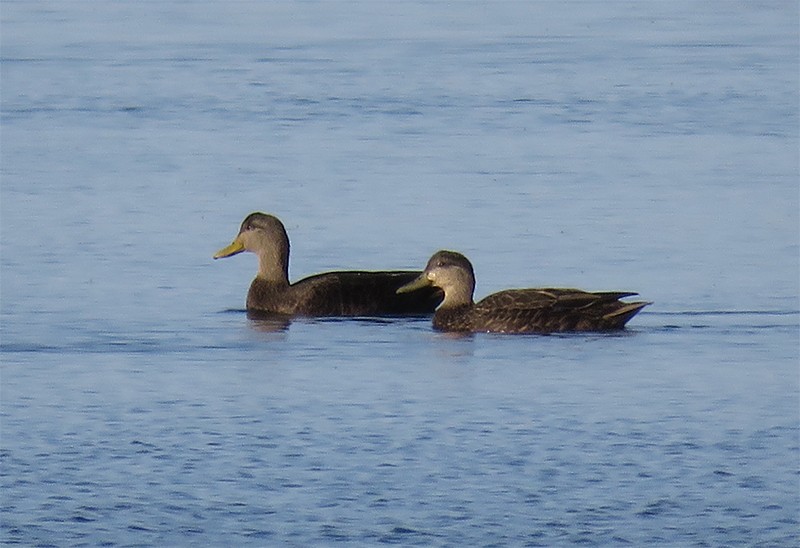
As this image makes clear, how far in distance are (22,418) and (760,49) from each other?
17411 mm

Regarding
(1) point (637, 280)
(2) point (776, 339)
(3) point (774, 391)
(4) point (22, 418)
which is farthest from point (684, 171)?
(4) point (22, 418)

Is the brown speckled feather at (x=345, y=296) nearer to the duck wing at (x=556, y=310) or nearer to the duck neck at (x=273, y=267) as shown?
the duck neck at (x=273, y=267)

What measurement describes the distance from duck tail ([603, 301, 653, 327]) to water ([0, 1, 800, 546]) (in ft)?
0.47

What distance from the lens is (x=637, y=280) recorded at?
43.6ft

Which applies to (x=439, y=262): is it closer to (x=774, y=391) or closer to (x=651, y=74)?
(x=774, y=391)

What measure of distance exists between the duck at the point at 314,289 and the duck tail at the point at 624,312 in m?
1.49

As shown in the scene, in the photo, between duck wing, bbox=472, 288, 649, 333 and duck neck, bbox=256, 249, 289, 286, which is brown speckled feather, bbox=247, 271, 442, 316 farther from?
duck wing, bbox=472, 288, 649, 333

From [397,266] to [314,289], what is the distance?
1223mm

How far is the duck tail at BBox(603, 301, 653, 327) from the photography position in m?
12.0

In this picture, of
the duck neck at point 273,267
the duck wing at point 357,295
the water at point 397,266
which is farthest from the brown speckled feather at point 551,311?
the duck neck at point 273,267

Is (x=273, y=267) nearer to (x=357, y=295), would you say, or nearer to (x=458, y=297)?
(x=357, y=295)

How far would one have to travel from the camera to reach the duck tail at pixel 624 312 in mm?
11977

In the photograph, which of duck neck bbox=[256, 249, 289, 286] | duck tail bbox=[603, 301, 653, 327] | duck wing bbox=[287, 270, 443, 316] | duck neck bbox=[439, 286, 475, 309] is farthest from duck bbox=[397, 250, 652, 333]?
duck neck bbox=[256, 249, 289, 286]

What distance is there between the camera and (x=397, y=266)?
1411 cm
